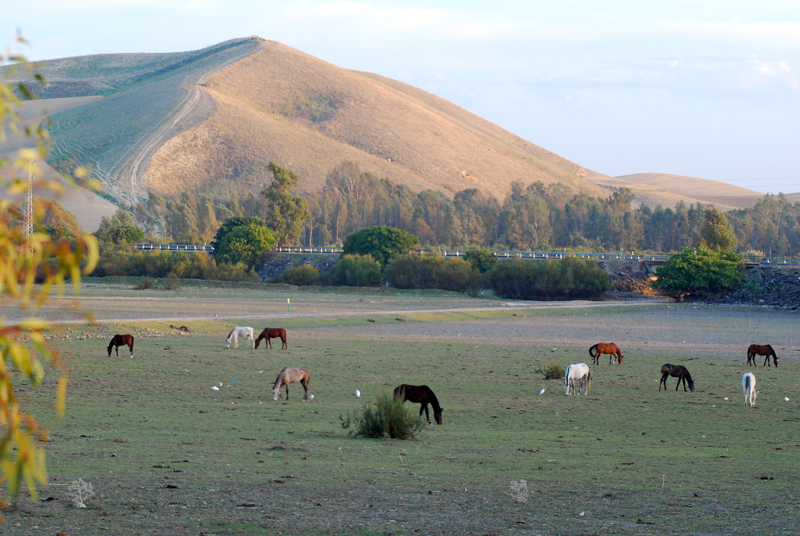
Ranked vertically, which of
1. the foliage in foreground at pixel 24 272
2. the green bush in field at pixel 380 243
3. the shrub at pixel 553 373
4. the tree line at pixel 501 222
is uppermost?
the tree line at pixel 501 222

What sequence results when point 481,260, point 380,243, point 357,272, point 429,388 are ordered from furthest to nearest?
point 380,243
point 481,260
point 357,272
point 429,388

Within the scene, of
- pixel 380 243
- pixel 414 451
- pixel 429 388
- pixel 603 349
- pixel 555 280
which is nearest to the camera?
pixel 414 451

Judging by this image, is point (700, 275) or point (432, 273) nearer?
point (700, 275)

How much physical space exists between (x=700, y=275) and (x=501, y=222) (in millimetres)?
68284

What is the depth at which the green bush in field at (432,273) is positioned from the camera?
75.1 metres

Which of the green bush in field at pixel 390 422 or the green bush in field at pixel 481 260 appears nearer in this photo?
the green bush in field at pixel 390 422

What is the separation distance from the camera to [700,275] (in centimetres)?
6806

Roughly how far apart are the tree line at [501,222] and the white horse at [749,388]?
331 feet

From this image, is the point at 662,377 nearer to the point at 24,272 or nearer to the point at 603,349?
the point at 603,349

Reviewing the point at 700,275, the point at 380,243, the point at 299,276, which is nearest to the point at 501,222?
the point at 380,243

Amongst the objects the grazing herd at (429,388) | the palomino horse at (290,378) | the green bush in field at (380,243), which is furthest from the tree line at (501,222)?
the palomino horse at (290,378)

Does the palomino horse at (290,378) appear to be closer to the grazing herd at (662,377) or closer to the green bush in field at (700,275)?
the grazing herd at (662,377)

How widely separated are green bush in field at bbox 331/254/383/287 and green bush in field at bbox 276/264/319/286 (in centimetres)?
225

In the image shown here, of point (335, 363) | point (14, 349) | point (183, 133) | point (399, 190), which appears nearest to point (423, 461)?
point (14, 349)
